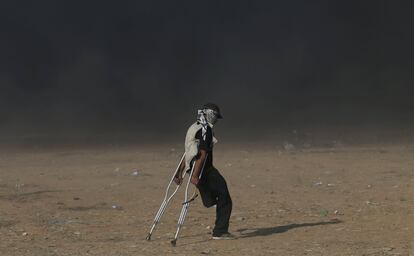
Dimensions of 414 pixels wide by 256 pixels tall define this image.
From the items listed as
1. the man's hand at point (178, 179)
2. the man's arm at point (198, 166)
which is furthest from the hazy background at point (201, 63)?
the man's arm at point (198, 166)

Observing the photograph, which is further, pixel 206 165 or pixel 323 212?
pixel 323 212

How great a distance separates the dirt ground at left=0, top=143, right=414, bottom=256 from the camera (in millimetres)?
8219

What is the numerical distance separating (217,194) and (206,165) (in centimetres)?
35

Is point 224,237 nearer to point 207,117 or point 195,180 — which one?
point 195,180

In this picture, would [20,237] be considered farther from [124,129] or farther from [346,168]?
[124,129]

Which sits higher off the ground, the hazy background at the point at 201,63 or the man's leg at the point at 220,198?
the hazy background at the point at 201,63

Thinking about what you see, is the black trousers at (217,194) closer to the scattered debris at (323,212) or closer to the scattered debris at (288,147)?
the scattered debris at (323,212)

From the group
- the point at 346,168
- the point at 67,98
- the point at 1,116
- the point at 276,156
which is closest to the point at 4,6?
the point at 67,98

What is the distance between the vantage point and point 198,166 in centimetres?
802

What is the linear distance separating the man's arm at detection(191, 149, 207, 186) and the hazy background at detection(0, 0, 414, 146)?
64.6 ft

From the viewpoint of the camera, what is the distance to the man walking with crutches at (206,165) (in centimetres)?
804

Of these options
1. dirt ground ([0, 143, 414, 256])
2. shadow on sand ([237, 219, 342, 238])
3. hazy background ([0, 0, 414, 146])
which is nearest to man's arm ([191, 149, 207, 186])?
dirt ground ([0, 143, 414, 256])

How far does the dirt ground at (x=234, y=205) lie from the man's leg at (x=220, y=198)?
0.19 m

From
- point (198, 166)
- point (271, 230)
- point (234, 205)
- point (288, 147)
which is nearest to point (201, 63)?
point (288, 147)
